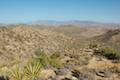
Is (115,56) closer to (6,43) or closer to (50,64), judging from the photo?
(50,64)

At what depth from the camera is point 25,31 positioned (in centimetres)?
4641

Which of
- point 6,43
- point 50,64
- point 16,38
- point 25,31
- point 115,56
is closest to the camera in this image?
point 50,64

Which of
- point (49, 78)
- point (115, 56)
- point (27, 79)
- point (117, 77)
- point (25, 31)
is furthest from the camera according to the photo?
point (25, 31)

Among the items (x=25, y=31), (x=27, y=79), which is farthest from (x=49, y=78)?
(x=25, y=31)

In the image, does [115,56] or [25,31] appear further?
[25,31]

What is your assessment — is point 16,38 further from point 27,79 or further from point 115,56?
point 27,79

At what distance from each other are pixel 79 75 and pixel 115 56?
27.0 ft

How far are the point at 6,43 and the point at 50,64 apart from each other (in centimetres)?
1977

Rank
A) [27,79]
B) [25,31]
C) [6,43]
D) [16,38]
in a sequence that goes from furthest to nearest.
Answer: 1. [25,31]
2. [16,38]
3. [6,43]
4. [27,79]

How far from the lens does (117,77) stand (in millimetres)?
13180

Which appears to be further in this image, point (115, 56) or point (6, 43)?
point (6, 43)

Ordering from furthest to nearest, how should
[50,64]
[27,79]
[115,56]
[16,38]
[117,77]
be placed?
[16,38], [115,56], [50,64], [117,77], [27,79]

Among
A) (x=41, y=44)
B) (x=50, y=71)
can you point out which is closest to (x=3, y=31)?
(x=41, y=44)

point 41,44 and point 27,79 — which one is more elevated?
point 27,79
